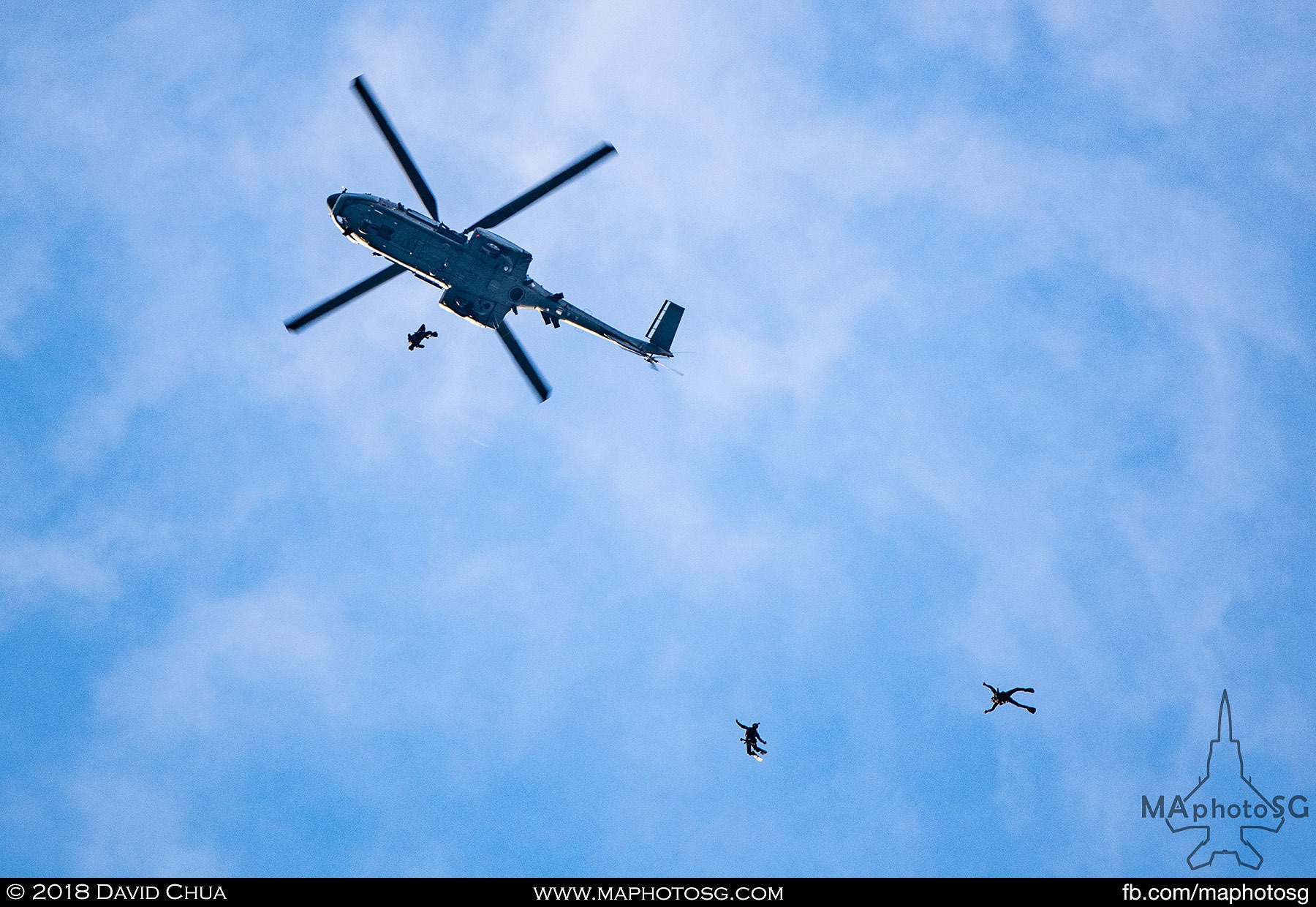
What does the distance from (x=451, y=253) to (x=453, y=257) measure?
6.5 inches

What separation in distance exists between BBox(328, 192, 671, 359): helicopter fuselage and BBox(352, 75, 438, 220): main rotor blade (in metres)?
1.73

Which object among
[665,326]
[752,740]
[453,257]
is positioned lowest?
[752,740]

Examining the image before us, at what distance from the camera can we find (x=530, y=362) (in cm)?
3688

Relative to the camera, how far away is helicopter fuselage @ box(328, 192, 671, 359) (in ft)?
108

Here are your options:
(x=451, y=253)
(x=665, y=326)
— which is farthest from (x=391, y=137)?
(x=665, y=326)

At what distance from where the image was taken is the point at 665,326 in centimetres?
4228

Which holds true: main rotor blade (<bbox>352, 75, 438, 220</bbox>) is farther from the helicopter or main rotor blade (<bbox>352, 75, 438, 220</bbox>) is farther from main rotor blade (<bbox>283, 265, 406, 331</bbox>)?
main rotor blade (<bbox>283, 265, 406, 331</bbox>)

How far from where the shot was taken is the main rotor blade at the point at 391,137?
30484 millimetres

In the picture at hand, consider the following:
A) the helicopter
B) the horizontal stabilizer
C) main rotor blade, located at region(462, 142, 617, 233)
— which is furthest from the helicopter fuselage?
the horizontal stabilizer

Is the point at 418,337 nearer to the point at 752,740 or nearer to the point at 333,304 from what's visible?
the point at 333,304

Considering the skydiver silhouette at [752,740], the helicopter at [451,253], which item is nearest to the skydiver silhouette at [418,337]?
the helicopter at [451,253]

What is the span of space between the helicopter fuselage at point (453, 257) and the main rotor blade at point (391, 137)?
5.67 ft
